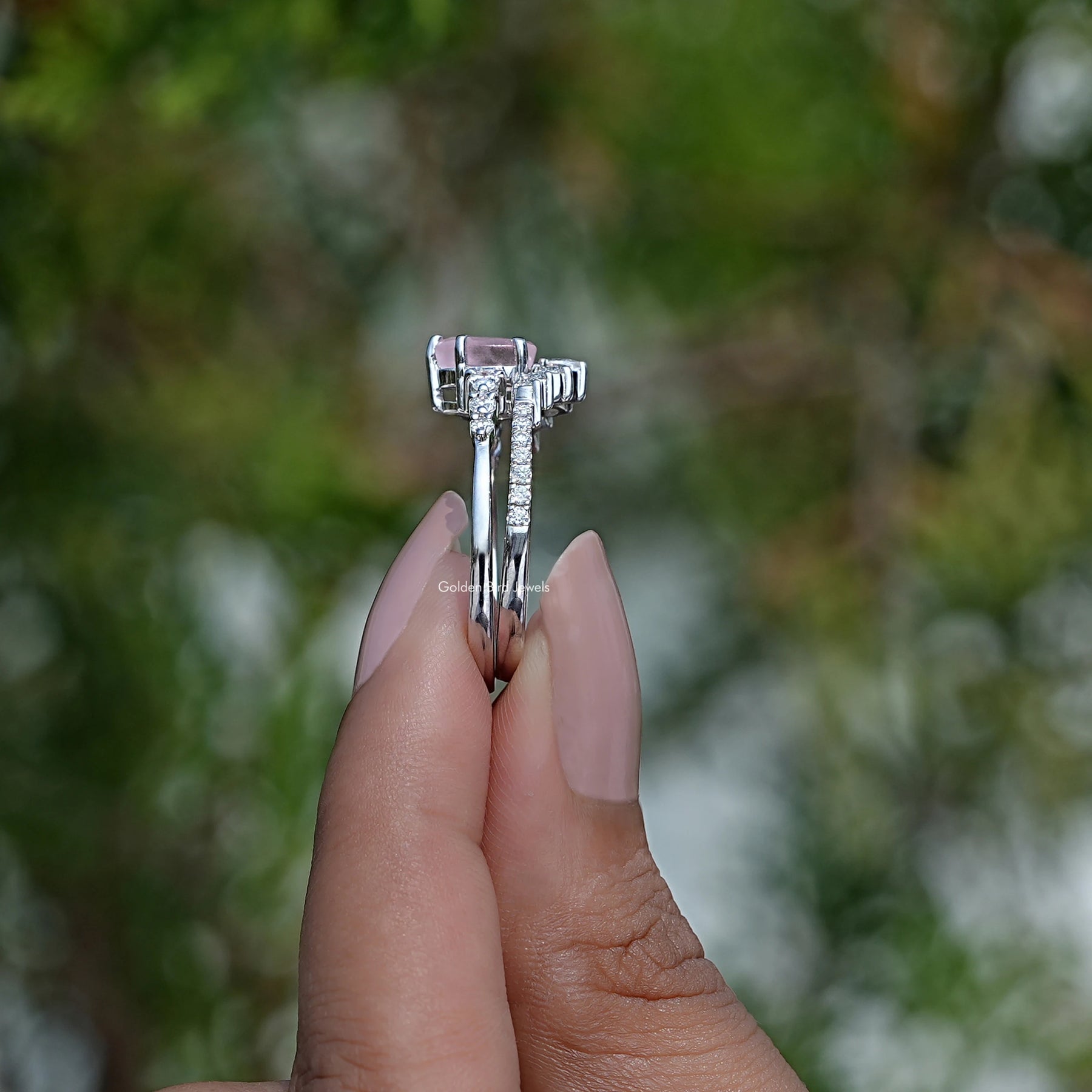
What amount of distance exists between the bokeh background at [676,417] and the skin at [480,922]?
22 cm

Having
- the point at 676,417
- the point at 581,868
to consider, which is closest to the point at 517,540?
the point at 581,868

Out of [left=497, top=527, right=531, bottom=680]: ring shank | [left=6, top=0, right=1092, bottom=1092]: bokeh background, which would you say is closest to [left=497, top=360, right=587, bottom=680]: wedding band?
[left=497, top=527, right=531, bottom=680]: ring shank

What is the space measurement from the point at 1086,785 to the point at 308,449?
0.51 metres

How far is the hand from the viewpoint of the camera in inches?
14.9

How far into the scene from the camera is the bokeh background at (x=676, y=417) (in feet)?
2.09

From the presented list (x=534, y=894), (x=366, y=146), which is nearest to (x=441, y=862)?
(x=534, y=894)

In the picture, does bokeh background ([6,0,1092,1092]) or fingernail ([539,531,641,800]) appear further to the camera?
bokeh background ([6,0,1092,1092])

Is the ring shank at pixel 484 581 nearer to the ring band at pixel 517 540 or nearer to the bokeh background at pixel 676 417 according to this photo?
the ring band at pixel 517 540

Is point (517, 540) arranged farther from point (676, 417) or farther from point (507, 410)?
point (676, 417)

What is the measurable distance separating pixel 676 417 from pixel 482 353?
277mm

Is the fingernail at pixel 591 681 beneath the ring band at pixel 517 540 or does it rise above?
beneath

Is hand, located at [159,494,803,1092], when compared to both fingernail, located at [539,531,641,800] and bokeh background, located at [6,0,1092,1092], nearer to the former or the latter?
fingernail, located at [539,531,641,800]

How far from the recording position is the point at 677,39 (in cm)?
66

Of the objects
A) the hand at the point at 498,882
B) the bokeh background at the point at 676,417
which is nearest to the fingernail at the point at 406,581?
the hand at the point at 498,882
